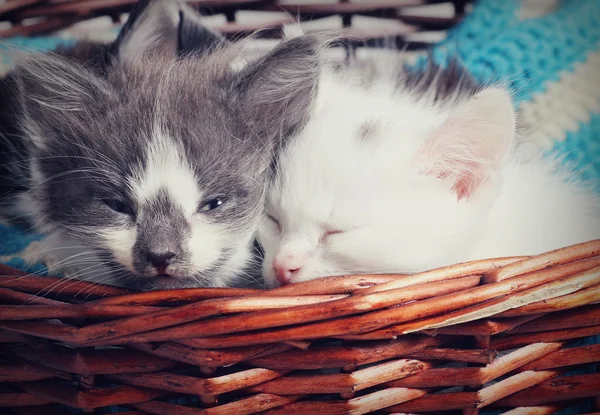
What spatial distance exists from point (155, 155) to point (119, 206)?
0.08 m

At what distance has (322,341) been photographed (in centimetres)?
67

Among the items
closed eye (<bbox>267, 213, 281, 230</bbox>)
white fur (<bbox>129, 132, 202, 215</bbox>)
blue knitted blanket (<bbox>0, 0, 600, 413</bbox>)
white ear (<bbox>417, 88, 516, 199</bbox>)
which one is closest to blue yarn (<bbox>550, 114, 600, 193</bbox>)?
blue knitted blanket (<bbox>0, 0, 600, 413</bbox>)

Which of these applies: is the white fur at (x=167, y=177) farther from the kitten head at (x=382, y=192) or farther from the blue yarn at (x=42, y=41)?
the blue yarn at (x=42, y=41)

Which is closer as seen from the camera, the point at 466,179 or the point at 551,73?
the point at 466,179

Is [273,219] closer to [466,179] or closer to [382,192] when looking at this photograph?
[382,192]

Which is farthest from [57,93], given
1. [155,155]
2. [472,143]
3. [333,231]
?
[472,143]

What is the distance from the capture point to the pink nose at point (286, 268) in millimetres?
757

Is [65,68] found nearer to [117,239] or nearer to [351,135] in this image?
[117,239]

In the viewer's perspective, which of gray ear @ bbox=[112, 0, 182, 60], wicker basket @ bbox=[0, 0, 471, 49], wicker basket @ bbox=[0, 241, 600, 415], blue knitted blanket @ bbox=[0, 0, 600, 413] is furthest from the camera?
wicker basket @ bbox=[0, 0, 471, 49]

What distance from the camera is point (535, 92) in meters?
1.05

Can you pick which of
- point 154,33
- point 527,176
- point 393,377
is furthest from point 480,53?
point 393,377

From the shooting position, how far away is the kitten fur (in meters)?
0.77

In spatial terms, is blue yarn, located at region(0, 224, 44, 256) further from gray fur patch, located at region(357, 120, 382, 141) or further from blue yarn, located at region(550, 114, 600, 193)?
blue yarn, located at region(550, 114, 600, 193)

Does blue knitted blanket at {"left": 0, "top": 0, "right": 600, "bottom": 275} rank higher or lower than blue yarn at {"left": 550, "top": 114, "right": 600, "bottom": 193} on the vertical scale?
higher
